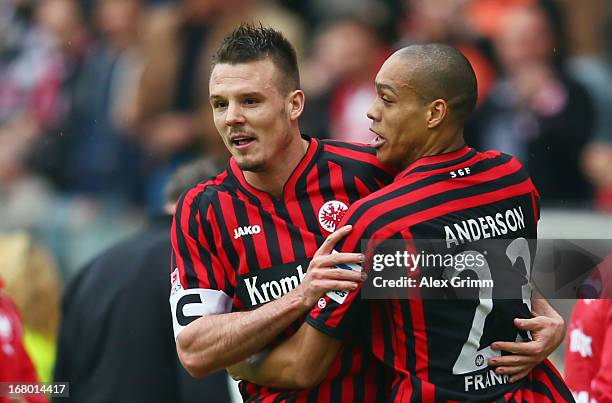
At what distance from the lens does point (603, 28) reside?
9117 mm

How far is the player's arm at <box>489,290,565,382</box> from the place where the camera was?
13.6ft

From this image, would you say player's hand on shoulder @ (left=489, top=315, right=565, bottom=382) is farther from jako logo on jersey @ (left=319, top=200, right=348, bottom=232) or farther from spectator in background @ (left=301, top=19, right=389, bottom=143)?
spectator in background @ (left=301, top=19, right=389, bottom=143)

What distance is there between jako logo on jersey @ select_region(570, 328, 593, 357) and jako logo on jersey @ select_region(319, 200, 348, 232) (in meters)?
1.19

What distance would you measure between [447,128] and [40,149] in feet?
24.9

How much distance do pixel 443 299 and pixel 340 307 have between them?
0.37 meters

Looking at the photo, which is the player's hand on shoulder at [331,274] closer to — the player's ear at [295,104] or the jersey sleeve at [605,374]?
the player's ear at [295,104]

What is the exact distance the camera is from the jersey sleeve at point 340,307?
4.13 meters

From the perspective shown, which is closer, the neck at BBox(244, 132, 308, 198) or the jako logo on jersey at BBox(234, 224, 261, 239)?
the jako logo on jersey at BBox(234, 224, 261, 239)

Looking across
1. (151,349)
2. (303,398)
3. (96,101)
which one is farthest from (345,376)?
(96,101)

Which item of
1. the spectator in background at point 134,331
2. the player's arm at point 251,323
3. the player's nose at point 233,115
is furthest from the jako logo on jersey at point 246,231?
the spectator in background at point 134,331

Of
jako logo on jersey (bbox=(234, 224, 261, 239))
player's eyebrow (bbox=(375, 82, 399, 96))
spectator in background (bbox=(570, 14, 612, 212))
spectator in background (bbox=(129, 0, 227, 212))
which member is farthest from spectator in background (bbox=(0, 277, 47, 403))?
spectator in background (bbox=(129, 0, 227, 212))

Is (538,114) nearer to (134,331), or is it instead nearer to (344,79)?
(344,79)

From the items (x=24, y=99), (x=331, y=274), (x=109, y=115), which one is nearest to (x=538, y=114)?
(x=109, y=115)

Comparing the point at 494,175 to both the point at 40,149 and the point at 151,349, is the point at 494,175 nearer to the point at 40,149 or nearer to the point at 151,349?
the point at 151,349
